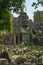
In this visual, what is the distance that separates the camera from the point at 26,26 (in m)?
36.6

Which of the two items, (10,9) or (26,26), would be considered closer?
(10,9)

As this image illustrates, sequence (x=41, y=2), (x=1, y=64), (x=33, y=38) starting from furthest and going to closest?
(x=33, y=38) → (x=1, y=64) → (x=41, y=2)

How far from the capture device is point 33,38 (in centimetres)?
3575

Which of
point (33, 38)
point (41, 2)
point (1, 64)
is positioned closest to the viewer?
point (41, 2)

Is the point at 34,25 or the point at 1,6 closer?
the point at 1,6

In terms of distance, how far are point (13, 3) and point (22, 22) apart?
2743 cm

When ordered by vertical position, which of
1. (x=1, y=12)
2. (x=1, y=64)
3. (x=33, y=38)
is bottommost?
(x=33, y=38)

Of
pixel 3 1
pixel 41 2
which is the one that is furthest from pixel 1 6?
pixel 41 2

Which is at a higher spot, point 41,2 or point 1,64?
point 41,2

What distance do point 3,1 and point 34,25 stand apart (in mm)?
28969

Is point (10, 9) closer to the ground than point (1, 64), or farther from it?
farther from it

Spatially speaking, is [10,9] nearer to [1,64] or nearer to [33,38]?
[1,64]

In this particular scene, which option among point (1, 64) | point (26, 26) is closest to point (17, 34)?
point (26, 26)

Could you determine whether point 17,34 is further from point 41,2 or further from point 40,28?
point 41,2
